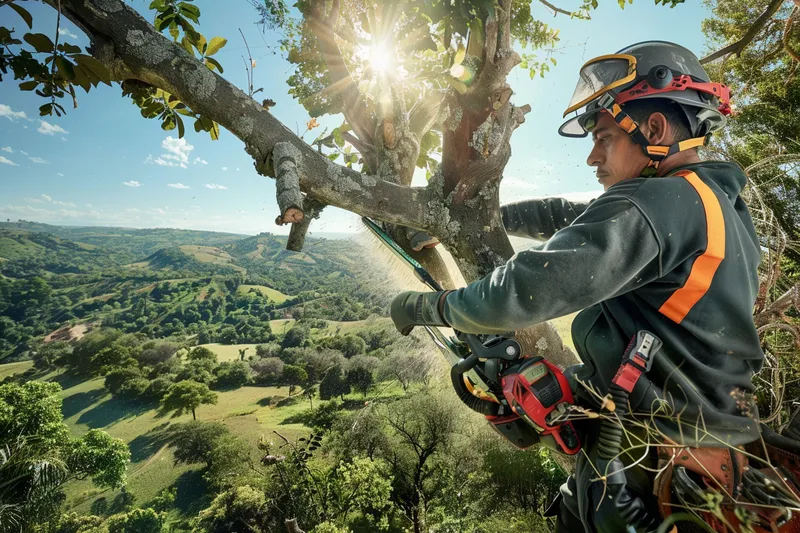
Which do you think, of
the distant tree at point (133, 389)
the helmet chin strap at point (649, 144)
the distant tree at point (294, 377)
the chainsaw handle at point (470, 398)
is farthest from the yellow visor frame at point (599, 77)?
the distant tree at point (133, 389)

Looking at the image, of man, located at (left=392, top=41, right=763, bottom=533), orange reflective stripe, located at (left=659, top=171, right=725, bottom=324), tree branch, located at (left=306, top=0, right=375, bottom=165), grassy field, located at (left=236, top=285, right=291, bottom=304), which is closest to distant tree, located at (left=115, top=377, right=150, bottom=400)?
grassy field, located at (left=236, top=285, right=291, bottom=304)

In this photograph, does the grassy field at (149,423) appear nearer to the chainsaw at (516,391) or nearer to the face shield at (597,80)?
the chainsaw at (516,391)

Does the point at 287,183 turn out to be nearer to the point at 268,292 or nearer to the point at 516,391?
the point at 516,391

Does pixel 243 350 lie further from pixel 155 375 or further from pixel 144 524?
pixel 144 524

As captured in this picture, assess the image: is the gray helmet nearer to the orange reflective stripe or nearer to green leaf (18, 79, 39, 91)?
the orange reflective stripe

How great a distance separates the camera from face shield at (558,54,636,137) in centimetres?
176

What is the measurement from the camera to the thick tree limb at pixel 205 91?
230cm

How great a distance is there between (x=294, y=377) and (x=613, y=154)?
98.0 meters

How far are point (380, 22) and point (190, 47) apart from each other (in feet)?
5.46

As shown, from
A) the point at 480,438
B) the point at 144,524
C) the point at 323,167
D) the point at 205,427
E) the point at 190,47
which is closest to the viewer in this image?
the point at 323,167

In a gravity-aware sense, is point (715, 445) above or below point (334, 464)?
above

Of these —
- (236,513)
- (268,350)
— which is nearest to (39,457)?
(236,513)

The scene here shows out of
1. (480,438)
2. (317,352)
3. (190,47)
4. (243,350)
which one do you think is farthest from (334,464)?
(243,350)

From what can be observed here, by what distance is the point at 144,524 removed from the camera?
51875mm
